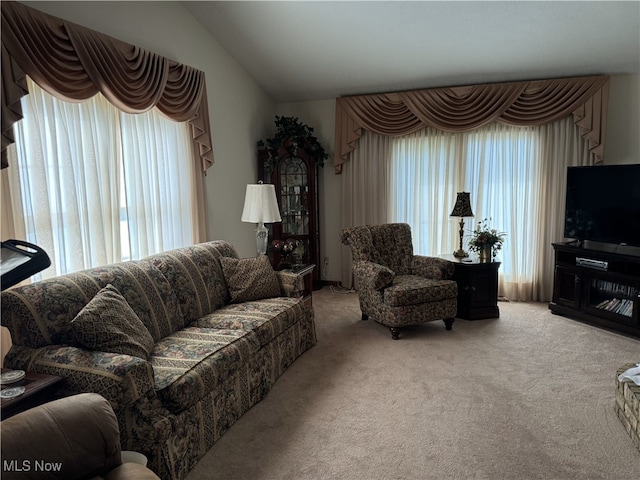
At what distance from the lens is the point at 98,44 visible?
9.12 ft

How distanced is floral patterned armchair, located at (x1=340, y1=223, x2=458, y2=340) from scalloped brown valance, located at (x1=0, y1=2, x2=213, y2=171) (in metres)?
1.98

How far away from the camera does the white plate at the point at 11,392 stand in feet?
5.28

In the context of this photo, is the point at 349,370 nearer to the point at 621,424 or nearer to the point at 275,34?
the point at 621,424

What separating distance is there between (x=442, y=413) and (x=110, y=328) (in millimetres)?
1868

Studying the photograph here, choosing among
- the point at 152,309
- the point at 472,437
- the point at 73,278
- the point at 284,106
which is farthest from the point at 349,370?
the point at 284,106

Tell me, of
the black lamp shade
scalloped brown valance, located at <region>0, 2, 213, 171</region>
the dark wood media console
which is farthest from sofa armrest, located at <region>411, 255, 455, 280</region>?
scalloped brown valance, located at <region>0, 2, 213, 171</region>

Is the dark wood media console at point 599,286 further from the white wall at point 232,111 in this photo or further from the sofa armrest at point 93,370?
the sofa armrest at point 93,370

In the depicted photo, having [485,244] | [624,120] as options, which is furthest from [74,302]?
[624,120]

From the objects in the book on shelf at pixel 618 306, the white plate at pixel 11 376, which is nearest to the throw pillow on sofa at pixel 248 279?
the white plate at pixel 11 376

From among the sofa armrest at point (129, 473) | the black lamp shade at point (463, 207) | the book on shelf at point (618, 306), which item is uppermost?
the black lamp shade at point (463, 207)

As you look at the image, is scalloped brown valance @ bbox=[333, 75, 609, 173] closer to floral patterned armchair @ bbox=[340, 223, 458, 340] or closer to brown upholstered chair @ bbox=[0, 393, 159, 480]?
floral patterned armchair @ bbox=[340, 223, 458, 340]

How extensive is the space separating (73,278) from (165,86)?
6.01 feet

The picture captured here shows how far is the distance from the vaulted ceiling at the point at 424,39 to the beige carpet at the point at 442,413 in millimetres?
2579

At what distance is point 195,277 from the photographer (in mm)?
3053
